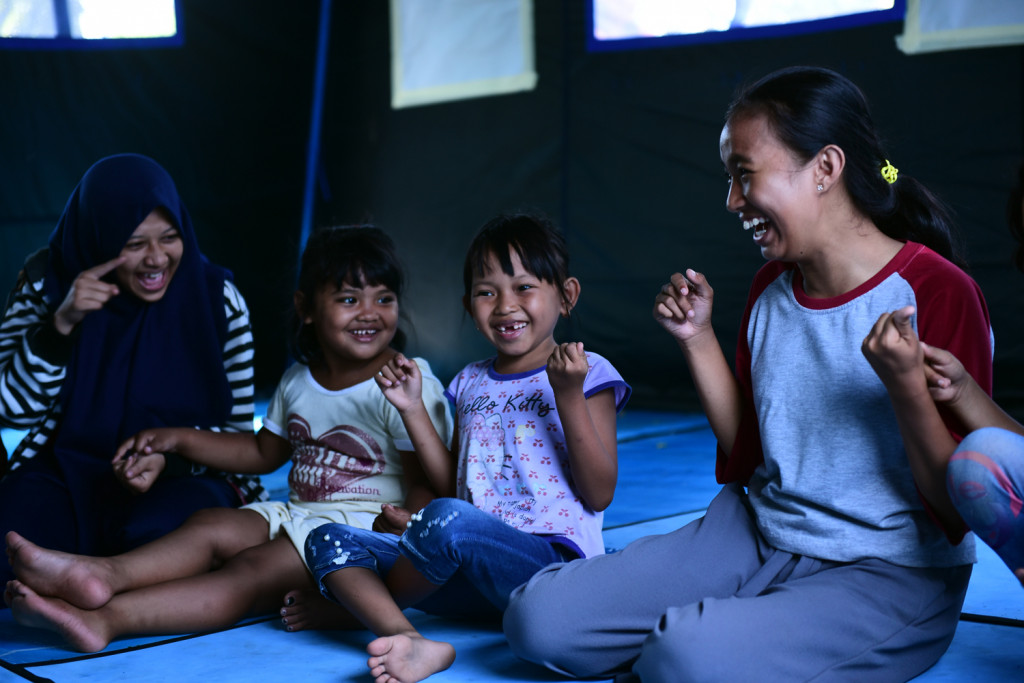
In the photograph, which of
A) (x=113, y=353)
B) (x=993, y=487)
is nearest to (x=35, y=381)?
(x=113, y=353)

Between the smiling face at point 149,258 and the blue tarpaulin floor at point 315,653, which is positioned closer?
the blue tarpaulin floor at point 315,653

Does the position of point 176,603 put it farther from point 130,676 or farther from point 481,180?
point 481,180

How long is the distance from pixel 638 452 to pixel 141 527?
70.5 inches

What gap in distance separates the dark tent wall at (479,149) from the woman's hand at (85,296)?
1.89m

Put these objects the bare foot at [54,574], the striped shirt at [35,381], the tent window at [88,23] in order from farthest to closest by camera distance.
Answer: the tent window at [88,23], the striped shirt at [35,381], the bare foot at [54,574]

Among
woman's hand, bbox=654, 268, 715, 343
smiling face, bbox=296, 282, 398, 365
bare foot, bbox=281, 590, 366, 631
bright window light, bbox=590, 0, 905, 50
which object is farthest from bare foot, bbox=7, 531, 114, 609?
bright window light, bbox=590, 0, 905, 50

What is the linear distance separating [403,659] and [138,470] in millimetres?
714

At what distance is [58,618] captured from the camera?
1.40m

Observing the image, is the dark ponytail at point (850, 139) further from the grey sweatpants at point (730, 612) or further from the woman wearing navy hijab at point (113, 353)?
the woman wearing navy hijab at point (113, 353)

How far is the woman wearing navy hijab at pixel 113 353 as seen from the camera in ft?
5.96

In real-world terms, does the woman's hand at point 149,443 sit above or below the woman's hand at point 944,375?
below

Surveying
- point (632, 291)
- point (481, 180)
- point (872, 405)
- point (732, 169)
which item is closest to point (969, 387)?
point (872, 405)

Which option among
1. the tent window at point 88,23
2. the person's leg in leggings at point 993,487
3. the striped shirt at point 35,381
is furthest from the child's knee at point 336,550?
the tent window at point 88,23

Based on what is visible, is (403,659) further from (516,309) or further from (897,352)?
(897,352)
